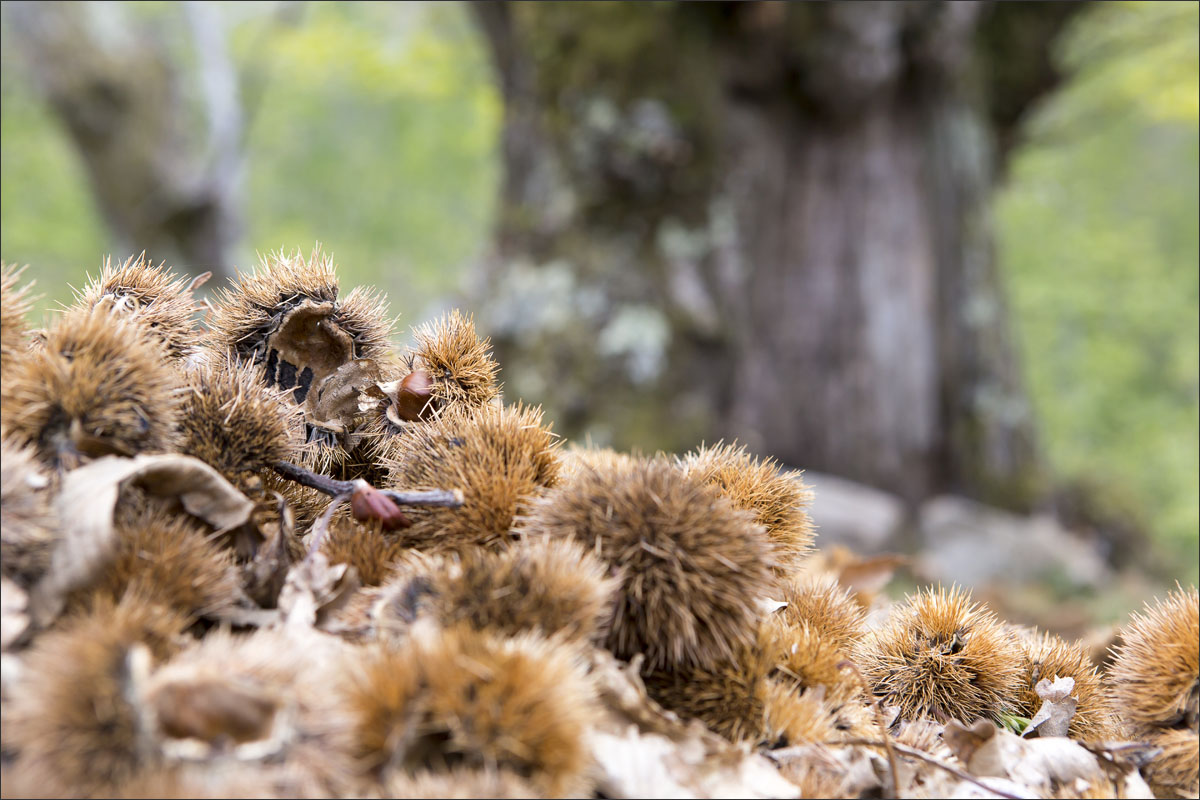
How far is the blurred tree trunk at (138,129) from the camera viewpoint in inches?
297

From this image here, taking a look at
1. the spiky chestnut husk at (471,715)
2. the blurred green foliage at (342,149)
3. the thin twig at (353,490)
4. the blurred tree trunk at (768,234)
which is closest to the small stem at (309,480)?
the thin twig at (353,490)

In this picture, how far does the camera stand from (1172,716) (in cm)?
92

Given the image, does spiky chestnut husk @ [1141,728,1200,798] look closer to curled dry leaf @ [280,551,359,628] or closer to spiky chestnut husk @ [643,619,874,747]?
spiky chestnut husk @ [643,619,874,747]

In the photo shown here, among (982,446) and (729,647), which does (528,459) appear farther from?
(982,446)

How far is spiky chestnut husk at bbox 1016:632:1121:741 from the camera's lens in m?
1.09

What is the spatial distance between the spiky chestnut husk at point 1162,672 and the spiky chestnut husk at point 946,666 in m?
0.13

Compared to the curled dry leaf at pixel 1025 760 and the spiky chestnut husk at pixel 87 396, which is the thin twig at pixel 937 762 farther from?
the spiky chestnut husk at pixel 87 396

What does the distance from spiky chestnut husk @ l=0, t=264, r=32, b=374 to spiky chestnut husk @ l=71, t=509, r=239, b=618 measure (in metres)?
0.23

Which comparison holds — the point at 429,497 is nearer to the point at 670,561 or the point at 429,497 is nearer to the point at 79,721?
the point at 670,561

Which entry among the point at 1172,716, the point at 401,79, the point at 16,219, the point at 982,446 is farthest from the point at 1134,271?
the point at 16,219

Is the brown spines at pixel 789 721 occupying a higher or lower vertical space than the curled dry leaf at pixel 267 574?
lower

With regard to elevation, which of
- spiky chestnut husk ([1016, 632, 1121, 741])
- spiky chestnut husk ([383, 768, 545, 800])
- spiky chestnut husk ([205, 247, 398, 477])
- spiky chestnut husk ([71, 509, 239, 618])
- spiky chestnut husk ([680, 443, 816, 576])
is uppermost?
spiky chestnut husk ([205, 247, 398, 477])

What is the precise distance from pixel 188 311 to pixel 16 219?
15012mm

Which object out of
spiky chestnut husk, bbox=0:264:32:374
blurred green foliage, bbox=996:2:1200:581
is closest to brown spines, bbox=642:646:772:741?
spiky chestnut husk, bbox=0:264:32:374
